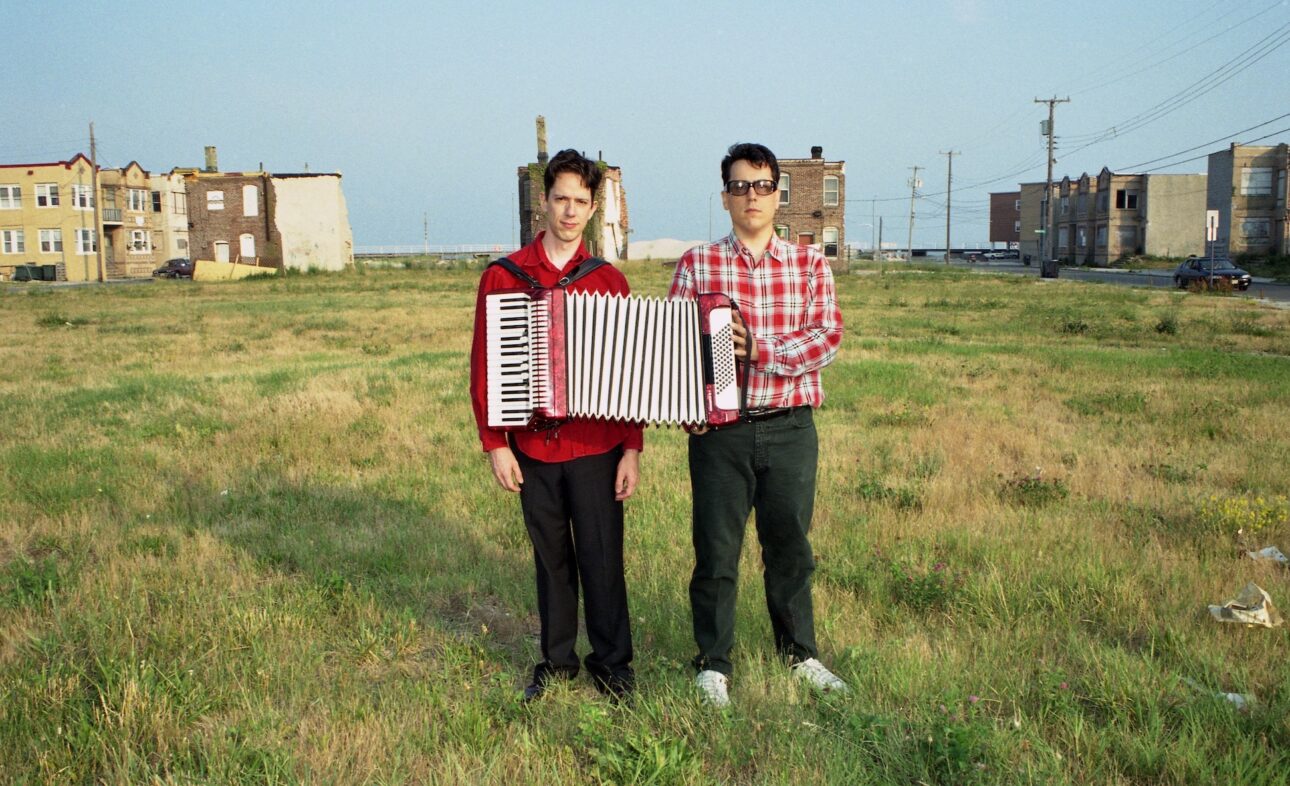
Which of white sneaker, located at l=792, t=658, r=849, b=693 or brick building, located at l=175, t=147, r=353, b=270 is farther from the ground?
brick building, located at l=175, t=147, r=353, b=270

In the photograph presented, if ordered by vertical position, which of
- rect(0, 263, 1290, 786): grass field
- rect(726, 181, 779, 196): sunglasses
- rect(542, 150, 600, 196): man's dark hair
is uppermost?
rect(542, 150, 600, 196): man's dark hair

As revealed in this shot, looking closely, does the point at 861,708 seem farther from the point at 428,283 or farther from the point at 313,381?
the point at 428,283

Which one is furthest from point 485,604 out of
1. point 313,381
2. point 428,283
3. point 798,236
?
point 798,236

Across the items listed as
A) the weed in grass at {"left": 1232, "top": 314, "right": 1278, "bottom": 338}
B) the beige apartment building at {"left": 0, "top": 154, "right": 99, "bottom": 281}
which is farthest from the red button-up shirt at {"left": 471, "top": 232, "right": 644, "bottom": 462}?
the beige apartment building at {"left": 0, "top": 154, "right": 99, "bottom": 281}

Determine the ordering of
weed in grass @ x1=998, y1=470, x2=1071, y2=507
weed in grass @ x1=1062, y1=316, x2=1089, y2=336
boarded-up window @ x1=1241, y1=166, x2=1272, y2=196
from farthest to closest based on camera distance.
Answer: boarded-up window @ x1=1241, y1=166, x2=1272, y2=196, weed in grass @ x1=1062, y1=316, x2=1089, y2=336, weed in grass @ x1=998, y1=470, x2=1071, y2=507

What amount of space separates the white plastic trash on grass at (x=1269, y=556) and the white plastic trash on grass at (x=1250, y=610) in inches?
A: 38.8

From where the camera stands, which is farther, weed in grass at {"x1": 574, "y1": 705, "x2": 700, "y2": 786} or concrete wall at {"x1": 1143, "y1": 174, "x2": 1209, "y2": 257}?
concrete wall at {"x1": 1143, "y1": 174, "x2": 1209, "y2": 257}

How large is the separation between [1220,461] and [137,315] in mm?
29865

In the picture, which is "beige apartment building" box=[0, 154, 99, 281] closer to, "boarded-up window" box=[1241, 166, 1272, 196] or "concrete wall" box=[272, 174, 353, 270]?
"concrete wall" box=[272, 174, 353, 270]

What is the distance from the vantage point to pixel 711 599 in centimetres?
466

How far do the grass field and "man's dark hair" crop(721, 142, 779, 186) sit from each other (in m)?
2.30

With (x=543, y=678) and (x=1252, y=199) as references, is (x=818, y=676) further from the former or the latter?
(x=1252, y=199)

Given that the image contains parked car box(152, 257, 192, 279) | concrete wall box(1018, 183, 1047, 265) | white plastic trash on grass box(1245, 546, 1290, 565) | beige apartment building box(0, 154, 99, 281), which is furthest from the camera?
concrete wall box(1018, 183, 1047, 265)

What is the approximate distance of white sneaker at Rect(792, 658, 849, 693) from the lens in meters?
4.54
